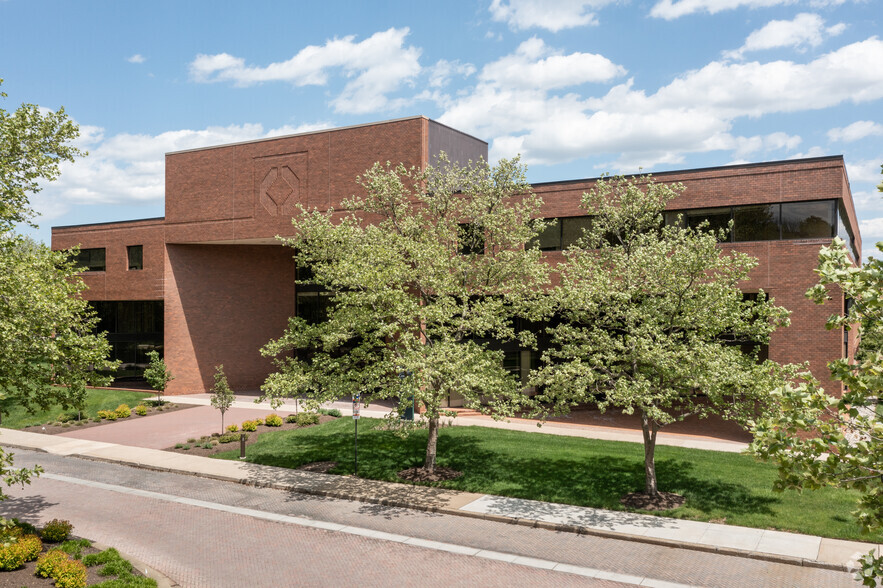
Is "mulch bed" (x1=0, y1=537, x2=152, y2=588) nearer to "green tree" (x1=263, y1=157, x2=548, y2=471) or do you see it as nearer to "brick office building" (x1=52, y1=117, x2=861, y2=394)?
"green tree" (x1=263, y1=157, x2=548, y2=471)

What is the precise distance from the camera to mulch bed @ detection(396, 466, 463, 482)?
20.0 meters

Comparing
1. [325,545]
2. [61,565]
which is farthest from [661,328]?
[61,565]

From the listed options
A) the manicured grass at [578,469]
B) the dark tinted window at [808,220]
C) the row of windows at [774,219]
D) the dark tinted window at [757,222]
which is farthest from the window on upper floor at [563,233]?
the manicured grass at [578,469]

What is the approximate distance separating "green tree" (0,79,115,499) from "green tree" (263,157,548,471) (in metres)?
5.73

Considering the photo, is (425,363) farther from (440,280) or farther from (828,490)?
(828,490)

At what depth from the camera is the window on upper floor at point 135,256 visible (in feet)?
127

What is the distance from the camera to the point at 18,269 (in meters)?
12.9

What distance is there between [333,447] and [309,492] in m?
5.17

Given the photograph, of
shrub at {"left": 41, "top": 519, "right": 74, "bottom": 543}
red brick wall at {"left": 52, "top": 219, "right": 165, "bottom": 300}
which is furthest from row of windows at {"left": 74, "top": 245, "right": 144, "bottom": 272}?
shrub at {"left": 41, "top": 519, "right": 74, "bottom": 543}

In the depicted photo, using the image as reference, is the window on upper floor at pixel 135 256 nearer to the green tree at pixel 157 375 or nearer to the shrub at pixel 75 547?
the green tree at pixel 157 375

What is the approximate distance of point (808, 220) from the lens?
23516mm

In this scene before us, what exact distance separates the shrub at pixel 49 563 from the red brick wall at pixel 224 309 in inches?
1020

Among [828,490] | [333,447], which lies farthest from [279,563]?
[828,490]

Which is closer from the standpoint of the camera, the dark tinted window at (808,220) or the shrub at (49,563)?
the shrub at (49,563)
